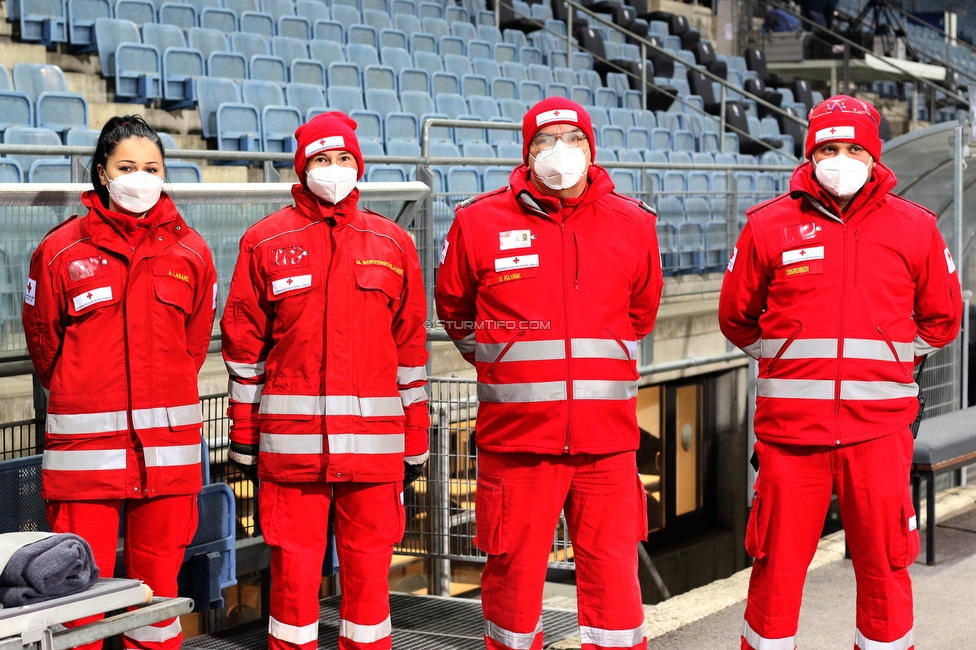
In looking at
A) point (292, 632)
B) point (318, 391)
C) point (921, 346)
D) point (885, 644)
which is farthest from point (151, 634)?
point (921, 346)

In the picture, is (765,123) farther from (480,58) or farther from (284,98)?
(284,98)

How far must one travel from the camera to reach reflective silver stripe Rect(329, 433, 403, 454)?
11.5 feet

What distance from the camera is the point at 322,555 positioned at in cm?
360

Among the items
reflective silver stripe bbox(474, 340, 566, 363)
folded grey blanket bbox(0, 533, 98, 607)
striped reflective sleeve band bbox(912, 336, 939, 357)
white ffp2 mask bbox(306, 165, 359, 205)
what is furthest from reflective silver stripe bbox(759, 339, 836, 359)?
folded grey blanket bbox(0, 533, 98, 607)

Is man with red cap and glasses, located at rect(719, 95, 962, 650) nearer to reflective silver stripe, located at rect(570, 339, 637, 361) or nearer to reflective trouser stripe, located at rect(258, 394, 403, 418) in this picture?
reflective silver stripe, located at rect(570, 339, 637, 361)

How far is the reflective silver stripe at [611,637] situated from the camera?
11.2ft

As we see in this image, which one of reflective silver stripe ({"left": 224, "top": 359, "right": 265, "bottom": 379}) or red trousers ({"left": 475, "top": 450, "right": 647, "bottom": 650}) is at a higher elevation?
reflective silver stripe ({"left": 224, "top": 359, "right": 265, "bottom": 379})

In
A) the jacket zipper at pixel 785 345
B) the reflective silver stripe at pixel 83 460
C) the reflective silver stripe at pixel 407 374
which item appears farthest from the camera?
the reflective silver stripe at pixel 407 374

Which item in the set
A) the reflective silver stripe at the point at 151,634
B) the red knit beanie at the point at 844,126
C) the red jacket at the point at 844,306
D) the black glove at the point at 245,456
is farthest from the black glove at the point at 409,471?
the red knit beanie at the point at 844,126

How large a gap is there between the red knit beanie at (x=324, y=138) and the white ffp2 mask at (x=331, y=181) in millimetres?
57

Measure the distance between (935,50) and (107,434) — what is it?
26422 mm

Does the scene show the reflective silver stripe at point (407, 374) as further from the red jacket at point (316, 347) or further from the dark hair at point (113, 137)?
the dark hair at point (113, 137)

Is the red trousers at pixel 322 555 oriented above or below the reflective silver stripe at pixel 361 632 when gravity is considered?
above

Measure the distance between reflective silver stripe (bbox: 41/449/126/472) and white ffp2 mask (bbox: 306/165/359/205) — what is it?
1007 mm
